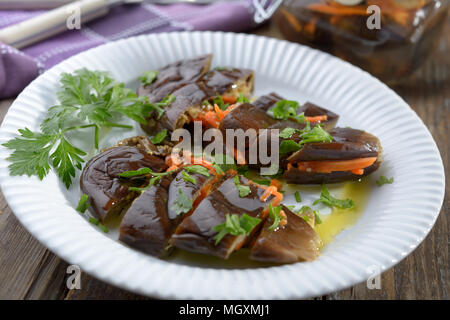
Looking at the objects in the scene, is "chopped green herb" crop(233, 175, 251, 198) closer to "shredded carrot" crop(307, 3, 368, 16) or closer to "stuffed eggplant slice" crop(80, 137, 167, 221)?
"stuffed eggplant slice" crop(80, 137, 167, 221)

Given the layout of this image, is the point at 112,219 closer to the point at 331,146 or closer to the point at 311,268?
the point at 311,268

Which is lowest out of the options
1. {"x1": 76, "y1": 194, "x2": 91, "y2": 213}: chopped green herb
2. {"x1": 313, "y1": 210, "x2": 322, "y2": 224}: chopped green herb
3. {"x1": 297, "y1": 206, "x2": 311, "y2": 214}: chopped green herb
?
{"x1": 76, "y1": 194, "x2": 91, "y2": 213}: chopped green herb

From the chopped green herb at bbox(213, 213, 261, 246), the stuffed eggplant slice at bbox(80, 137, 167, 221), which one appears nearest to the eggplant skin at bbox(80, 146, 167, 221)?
the stuffed eggplant slice at bbox(80, 137, 167, 221)

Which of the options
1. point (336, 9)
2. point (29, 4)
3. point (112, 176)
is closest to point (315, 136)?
point (112, 176)

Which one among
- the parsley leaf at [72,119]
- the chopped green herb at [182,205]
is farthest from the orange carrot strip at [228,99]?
the chopped green herb at [182,205]

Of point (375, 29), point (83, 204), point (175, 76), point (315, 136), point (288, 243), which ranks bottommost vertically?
point (83, 204)

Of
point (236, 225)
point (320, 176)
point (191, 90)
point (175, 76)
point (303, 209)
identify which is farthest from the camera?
point (175, 76)

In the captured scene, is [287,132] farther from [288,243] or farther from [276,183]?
[288,243]

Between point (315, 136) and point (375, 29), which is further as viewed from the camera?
point (375, 29)

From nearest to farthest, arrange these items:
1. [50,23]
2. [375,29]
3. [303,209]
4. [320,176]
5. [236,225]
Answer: [236,225], [303,209], [320,176], [375,29], [50,23]
